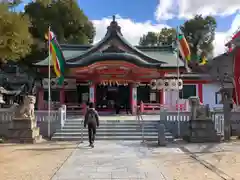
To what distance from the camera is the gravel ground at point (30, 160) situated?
770 cm

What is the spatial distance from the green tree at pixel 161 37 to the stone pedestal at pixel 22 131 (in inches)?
1594

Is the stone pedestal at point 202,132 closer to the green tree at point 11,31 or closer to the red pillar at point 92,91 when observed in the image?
the green tree at point 11,31

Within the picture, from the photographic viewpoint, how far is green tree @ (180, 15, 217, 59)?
4897cm

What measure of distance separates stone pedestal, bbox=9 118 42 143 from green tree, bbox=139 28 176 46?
4049 centimetres

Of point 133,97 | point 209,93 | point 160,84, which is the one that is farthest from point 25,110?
point 209,93

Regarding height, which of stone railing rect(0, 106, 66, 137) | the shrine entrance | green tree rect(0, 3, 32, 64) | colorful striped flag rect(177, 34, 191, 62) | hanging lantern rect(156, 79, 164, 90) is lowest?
stone railing rect(0, 106, 66, 137)

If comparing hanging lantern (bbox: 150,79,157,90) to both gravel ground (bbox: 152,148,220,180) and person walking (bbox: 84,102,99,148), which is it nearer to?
person walking (bbox: 84,102,99,148)

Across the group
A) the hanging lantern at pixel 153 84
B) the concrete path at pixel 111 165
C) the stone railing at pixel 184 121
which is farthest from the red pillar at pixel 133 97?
the concrete path at pixel 111 165

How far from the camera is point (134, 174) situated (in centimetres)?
762

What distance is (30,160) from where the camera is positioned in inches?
380

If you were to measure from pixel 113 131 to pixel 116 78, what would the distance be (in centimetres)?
850

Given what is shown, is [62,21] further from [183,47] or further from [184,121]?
[184,121]

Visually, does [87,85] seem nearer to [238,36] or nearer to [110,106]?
[110,106]

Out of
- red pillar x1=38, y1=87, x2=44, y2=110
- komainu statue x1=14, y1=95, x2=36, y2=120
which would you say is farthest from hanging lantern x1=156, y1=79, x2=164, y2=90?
komainu statue x1=14, y1=95, x2=36, y2=120
